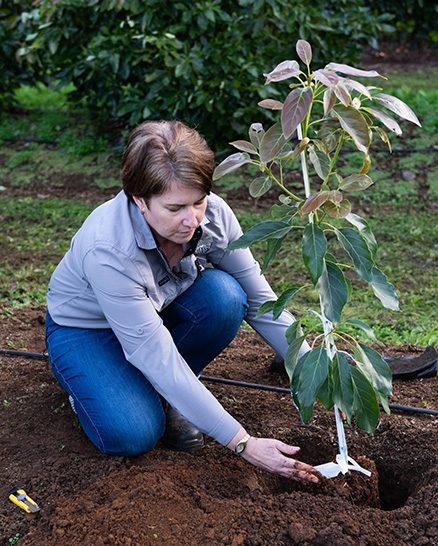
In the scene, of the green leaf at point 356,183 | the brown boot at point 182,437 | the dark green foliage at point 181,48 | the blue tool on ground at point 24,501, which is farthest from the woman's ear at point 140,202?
the dark green foliage at point 181,48

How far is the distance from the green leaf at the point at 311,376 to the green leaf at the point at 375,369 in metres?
0.12

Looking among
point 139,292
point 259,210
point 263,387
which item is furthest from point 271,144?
point 259,210

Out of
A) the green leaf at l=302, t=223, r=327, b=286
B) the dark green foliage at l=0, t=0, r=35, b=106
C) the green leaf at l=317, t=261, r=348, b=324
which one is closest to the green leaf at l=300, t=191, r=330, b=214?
the green leaf at l=302, t=223, r=327, b=286

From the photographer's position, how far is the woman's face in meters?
1.93

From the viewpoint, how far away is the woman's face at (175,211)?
76.1 inches

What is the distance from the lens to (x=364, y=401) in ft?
6.23

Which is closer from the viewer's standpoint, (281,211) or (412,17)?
(281,211)

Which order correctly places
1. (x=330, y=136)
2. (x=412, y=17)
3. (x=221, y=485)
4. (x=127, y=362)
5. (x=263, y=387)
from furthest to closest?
1. (x=412, y=17)
2. (x=263, y=387)
3. (x=127, y=362)
4. (x=221, y=485)
5. (x=330, y=136)

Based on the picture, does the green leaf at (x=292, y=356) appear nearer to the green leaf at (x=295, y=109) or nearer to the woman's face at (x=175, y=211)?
the woman's face at (x=175, y=211)

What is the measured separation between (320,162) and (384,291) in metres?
0.42

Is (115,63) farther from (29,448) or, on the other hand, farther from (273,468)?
(273,468)

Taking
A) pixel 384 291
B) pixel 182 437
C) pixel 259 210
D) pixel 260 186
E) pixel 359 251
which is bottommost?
pixel 259 210

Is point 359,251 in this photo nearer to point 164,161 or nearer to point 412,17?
point 164,161

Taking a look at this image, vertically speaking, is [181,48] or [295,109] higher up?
[295,109]
